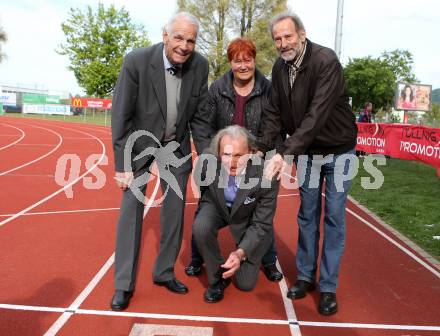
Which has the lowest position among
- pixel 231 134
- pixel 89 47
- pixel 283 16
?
pixel 231 134

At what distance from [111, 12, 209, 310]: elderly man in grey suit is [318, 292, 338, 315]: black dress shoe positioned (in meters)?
1.08

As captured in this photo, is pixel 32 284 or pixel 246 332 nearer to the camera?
pixel 246 332

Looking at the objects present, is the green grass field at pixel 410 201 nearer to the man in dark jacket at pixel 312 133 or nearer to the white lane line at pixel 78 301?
the man in dark jacket at pixel 312 133

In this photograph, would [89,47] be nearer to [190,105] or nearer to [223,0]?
[223,0]

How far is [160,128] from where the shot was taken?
355 cm

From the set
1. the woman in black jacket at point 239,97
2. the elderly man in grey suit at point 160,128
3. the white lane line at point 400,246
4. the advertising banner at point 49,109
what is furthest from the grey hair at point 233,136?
the advertising banner at point 49,109

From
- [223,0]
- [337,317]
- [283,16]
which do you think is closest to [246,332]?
[337,317]

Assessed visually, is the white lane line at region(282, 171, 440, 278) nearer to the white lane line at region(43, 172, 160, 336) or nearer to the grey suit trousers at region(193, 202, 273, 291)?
the grey suit trousers at region(193, 202, 273, 291)

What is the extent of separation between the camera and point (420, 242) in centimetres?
549

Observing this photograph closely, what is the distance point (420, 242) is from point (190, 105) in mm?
3452

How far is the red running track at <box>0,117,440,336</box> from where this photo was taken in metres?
3.25

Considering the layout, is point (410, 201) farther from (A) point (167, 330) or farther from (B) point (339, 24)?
(B) point (339, 24)

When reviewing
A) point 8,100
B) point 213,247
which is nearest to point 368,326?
point 213,247

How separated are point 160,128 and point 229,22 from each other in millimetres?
30689
